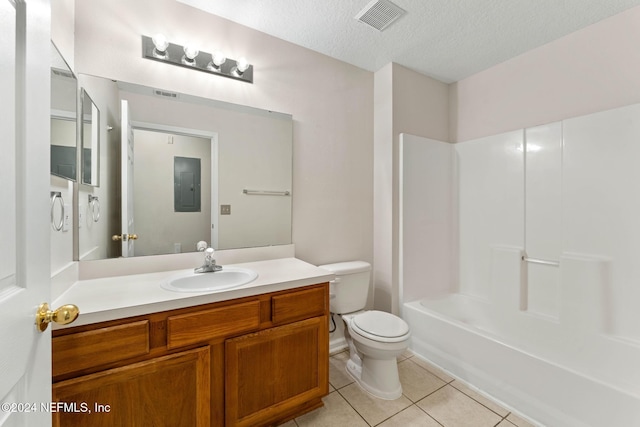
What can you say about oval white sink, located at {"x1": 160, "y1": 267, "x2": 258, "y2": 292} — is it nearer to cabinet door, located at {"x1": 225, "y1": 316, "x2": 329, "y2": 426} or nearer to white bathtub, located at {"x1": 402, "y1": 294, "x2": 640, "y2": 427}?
cabinet door, located at {"x1": 225, "y1": 316, "x2": 329, "y2": 426}

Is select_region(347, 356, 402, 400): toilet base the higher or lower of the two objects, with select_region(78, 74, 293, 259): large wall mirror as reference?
lower

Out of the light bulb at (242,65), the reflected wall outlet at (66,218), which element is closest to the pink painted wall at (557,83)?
the light bulb at (242,65)

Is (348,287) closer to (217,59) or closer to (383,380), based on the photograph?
(383,380)

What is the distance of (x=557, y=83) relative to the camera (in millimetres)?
2047

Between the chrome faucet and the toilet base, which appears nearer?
the chrome faucet

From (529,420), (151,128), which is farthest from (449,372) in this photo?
(151,128)

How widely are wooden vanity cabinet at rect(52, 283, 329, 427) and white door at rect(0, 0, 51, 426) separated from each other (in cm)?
39

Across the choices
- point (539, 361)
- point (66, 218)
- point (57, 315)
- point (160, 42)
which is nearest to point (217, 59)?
point (160, 42)

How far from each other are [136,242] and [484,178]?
109 inches

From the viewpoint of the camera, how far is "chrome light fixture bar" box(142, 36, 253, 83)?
1.60 meters

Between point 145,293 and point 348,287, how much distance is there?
136 cm

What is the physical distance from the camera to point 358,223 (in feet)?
8.02

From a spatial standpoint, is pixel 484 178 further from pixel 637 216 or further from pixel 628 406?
pixel 628 406

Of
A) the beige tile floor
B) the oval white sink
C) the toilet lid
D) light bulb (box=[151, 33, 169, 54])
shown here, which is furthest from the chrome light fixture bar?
the beige tile floor
